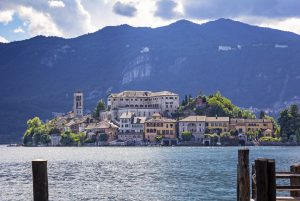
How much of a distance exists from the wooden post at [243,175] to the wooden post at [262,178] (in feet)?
16.1

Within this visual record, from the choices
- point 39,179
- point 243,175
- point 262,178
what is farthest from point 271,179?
point 39,179

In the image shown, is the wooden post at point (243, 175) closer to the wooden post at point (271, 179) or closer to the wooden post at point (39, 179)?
the wooden post at point (271, 179)

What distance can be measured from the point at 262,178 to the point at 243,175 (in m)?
5.86

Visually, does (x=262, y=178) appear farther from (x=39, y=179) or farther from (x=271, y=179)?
(x=39, y=179)

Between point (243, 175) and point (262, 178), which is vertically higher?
point (262, 178)

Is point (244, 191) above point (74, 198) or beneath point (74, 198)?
above

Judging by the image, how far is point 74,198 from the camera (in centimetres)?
5138

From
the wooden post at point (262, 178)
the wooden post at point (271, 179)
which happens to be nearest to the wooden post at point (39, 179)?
the wooden post at point (262, 178)

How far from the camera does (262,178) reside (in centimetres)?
1705

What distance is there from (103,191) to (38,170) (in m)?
38.6

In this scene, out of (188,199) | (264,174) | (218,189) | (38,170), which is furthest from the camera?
(218,189)

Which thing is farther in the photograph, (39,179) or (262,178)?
(39,179)

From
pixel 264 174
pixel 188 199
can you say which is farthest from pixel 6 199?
pixel 264 174

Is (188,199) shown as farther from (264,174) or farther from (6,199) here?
(264,174)
